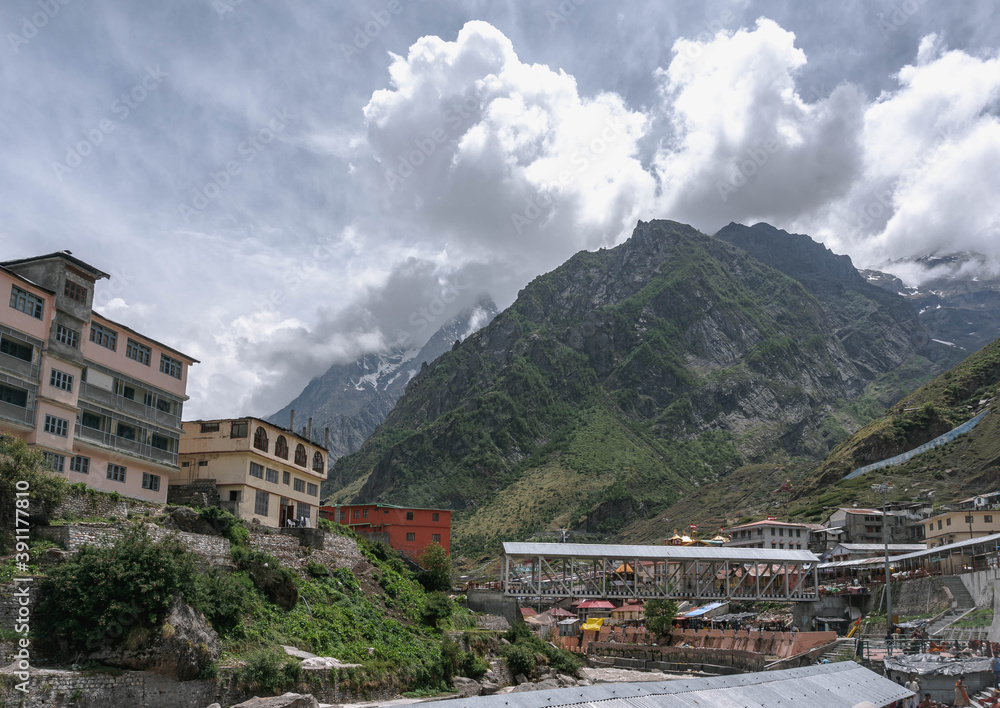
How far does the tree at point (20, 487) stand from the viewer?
27812 millimetres

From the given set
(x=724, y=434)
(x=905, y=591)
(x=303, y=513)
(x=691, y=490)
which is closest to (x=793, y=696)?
(x=303, y=513)

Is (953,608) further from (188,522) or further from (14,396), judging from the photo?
(14,396)

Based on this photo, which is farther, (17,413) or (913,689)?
(17,413)

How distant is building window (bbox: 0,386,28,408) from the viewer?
32.0 metres

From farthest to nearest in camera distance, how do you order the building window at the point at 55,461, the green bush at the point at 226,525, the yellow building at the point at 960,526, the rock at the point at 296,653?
the yellow building at the point at 960,526 → the green bush at the point at 226,525 → the building window at the point at 55,461 → the rock at the point at 296,653

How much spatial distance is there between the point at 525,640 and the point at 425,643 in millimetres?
9640

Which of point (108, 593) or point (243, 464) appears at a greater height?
point (243, 464)

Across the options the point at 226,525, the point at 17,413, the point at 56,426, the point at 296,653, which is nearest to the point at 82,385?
the point at 56,426

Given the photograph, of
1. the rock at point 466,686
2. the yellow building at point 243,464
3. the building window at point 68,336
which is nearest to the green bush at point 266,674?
the rock at point 466,686

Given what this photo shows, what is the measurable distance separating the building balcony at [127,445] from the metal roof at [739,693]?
26643 mm

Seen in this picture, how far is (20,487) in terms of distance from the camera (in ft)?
92.7

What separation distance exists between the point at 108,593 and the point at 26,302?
46.1ft

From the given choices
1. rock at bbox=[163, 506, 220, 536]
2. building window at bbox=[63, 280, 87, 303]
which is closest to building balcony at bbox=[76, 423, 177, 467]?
rock at bbox=[163, 506, 220, 536]

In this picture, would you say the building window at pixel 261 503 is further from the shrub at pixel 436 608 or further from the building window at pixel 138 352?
the shrub at pixel 436 608
